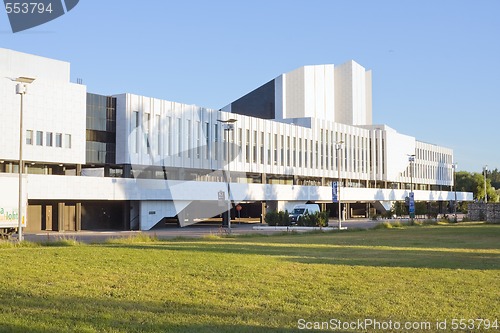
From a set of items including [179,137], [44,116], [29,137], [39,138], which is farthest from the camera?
[179,137]

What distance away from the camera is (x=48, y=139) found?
178 ft

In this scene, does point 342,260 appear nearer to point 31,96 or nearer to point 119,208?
point 31,96

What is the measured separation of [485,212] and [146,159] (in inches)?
1702

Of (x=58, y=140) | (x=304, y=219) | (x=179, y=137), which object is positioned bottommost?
(x=304, y=219)

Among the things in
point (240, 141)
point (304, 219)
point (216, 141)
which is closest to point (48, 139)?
point (216, 141)

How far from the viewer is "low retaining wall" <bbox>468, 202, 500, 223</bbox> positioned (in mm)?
74688

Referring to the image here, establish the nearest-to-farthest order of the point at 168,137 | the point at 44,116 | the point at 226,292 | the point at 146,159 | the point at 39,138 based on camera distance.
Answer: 1. the point at 226,292
2. the point at 39,138
3. the point at 44,116
4. the point at 146,159
5. the point at 168,137

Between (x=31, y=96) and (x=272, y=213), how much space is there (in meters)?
25.7

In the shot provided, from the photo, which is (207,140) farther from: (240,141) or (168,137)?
(240,141)

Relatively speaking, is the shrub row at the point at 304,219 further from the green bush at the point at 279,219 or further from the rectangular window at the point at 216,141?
the rectangular window at the point at 216,141

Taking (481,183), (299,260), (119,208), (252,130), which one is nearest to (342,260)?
(299,260)

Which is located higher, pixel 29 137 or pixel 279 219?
pixel 29 137

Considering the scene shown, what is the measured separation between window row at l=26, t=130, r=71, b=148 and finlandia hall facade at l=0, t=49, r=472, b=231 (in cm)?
9

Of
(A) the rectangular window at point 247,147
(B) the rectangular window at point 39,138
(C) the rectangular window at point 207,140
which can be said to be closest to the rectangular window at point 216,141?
(C) the rectangular window at point 207,140
